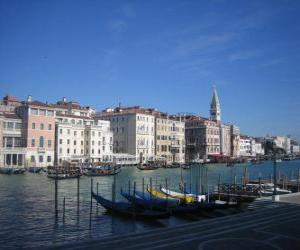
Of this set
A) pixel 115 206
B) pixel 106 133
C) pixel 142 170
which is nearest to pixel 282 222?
pixel 115 206

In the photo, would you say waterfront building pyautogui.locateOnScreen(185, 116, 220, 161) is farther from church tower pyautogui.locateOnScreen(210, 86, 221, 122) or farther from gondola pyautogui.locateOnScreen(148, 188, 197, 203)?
gondola pyautogui.locateOnScreen(148, 188, 197, 203)

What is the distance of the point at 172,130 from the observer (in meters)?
66.8

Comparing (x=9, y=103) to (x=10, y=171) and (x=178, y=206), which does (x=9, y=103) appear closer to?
(x=10, y=171)

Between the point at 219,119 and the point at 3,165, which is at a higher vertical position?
the point at 219,119

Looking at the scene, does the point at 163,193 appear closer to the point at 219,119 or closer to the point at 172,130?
the point at 172,130

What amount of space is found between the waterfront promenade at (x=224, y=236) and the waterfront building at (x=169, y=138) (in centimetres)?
5122

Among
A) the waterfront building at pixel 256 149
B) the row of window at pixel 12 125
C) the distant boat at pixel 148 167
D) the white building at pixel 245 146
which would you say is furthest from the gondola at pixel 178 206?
the waterfront building at pixel 256 149

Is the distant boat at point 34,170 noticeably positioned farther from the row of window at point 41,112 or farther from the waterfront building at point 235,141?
the waterfront building at point 235,141

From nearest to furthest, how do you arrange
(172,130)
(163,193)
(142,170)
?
(163,193) → (142,170) → (172,130)

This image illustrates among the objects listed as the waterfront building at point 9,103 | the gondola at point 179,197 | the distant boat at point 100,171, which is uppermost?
the waterfront building at point 9,103

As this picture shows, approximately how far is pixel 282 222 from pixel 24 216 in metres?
9.08

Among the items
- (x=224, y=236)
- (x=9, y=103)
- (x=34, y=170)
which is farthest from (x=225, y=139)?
(x=224, y=236)

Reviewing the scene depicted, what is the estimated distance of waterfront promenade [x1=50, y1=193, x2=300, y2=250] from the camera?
863 cm

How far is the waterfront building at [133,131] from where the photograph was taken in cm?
5834
